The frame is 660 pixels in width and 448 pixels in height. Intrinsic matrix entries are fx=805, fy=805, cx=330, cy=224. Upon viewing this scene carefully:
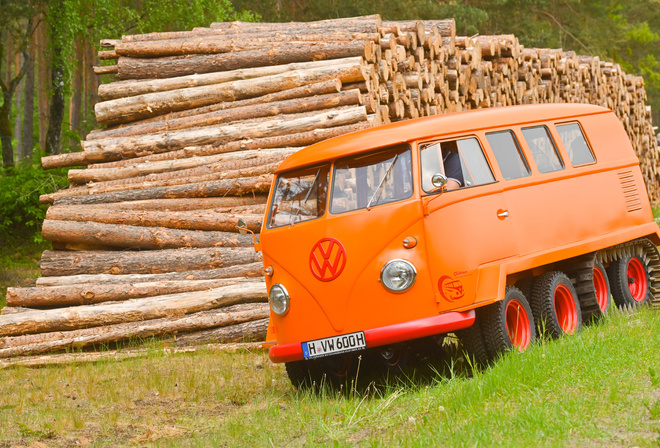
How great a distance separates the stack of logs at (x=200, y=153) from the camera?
33.3 ft

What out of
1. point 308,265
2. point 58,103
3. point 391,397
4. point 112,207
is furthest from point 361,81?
point 58,103

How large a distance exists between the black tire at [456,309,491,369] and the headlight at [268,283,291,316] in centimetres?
156

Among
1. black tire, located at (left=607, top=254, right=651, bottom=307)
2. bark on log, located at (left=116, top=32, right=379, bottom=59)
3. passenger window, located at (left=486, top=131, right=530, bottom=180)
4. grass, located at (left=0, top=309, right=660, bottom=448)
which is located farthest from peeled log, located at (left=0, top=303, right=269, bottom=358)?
bark on log, located at (left=116, top=32, right=379, bottom=59)

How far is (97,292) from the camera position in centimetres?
1051

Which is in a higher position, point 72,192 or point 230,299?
point 72,192

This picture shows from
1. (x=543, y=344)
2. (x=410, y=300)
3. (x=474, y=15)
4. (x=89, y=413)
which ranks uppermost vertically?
(x=474, y=15)

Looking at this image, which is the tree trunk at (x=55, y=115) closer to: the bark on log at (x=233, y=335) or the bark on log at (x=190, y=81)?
the bark on log at (x=190, y=81)

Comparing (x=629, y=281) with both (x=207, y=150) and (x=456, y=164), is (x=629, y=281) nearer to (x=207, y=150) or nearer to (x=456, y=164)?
(x=456, y=164)

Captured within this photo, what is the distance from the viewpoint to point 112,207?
39.0 feet

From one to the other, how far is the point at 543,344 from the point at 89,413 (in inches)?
164

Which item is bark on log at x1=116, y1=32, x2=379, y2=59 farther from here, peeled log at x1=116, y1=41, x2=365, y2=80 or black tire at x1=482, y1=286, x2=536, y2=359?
black tire at x1=482, y1=286, x2=536, y2=359

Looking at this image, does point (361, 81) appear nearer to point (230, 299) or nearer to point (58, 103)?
point (230, 299)

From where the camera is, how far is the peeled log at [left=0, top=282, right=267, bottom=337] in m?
10.0

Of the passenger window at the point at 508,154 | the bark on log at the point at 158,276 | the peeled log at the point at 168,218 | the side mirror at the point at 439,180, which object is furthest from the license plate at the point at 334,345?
the peeled log at the point at 168,218
